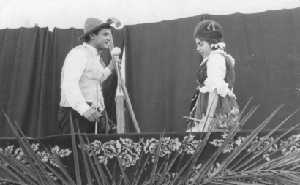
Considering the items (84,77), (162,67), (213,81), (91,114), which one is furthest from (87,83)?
(162,67)

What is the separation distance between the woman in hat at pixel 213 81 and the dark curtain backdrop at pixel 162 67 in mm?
730

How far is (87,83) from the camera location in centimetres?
331

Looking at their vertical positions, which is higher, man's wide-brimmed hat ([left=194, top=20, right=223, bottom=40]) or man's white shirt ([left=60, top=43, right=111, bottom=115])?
man's wide-brimmed hat ([left=194, top=20, right=223, bottom=40])

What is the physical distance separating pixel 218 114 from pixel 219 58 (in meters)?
0.36

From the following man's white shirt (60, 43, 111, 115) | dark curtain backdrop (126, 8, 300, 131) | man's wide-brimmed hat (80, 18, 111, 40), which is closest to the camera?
man's white shirt (60, 43, 111, 115)

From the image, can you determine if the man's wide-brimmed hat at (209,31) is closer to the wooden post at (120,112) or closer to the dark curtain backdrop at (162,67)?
the wooden post at (120,112)

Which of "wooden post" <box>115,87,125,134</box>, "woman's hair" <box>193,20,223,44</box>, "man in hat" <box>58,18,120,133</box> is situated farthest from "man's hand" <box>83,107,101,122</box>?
"woman's hair" <box>193,20,223,44</box>

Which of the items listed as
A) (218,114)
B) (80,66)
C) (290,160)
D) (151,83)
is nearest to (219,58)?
(218,114)

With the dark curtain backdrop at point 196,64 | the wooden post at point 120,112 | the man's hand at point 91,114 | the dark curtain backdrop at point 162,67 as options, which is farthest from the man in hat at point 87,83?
the dark curtain backdrop at point 196,64

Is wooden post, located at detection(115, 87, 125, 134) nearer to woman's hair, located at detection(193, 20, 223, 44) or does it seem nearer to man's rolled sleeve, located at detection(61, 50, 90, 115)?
man's rolled sleeve, located at detection(61, 50, 90, 115)

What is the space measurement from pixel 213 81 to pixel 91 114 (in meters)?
0.69

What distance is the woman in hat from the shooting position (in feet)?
10.6

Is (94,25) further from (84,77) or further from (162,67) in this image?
(162,67)

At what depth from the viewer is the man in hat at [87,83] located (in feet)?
10.4
